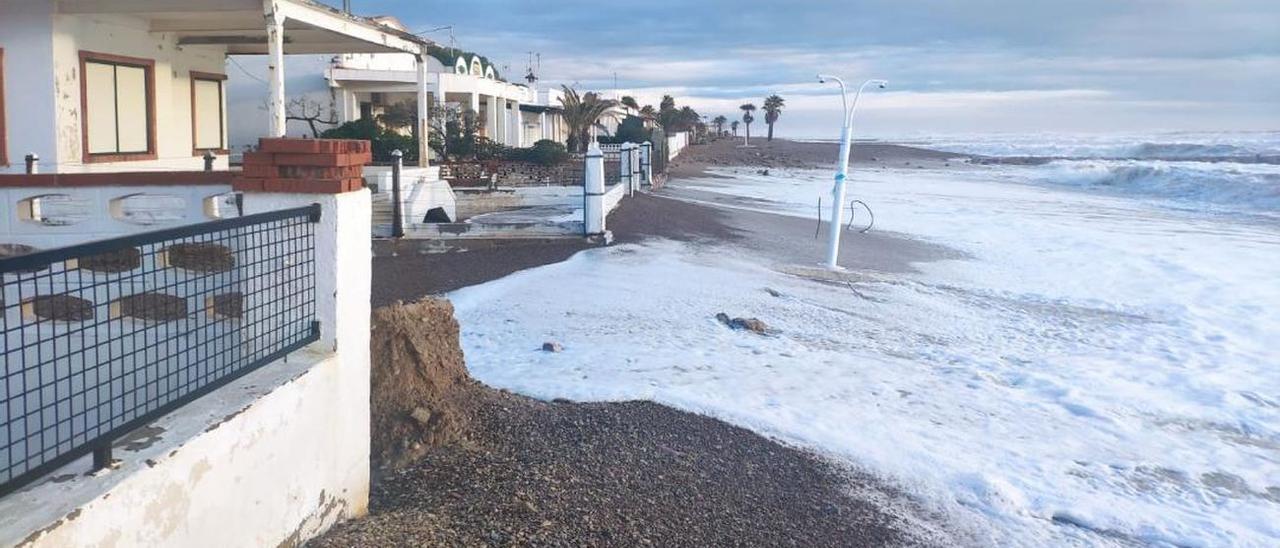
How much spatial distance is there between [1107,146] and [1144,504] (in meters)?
111

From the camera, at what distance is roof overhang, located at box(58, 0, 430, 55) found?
11867mm

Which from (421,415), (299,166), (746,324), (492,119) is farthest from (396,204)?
(492,119)

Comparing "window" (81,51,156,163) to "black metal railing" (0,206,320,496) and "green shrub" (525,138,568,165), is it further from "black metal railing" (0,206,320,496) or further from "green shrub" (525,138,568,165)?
"green shrub" (525,138,568,165)

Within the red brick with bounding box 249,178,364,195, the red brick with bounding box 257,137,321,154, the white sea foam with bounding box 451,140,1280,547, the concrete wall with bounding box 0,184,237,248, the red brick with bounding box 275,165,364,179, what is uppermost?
the red brick with bounding box 257,137,321,154

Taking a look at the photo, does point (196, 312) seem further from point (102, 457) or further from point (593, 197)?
point (593, 197)

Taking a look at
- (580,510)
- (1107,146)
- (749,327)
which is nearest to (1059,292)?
(749,327)

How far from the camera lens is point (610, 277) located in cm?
1318

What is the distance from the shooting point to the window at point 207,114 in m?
15.3

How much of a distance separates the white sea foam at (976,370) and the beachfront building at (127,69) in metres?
3.85

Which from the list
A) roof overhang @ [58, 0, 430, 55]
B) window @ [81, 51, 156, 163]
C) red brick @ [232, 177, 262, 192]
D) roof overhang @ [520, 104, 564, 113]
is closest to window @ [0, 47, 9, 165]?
window @ [81, 51, 156, 163]

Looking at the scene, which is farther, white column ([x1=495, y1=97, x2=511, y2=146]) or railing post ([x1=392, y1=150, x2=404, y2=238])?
white column ([x1=495, y1=97, x2=511, y2=146])

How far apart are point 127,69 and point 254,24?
163cm

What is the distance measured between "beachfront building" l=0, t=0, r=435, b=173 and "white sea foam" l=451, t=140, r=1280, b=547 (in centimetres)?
385

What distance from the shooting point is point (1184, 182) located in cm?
4806
